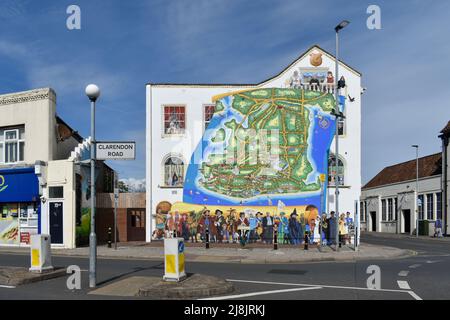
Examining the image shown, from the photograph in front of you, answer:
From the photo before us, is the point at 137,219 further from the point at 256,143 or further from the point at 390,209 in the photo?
the point at 390,209

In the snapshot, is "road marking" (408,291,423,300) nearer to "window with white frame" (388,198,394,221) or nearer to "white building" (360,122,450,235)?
"white building" (360,122,450,235)

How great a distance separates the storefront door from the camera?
74.2 ft

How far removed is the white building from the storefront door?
1210 inches

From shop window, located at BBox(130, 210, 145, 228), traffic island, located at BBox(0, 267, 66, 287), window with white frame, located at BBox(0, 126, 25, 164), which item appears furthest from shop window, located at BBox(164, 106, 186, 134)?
traffic island, located at BBox(0, 267, 66, 287)

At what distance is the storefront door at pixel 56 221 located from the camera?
22625 mm

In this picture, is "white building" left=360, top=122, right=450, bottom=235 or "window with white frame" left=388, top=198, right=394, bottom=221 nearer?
"white building" left=360, top=122, right=450, bottom=235

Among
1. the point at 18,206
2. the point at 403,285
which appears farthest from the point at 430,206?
the point at 18,206

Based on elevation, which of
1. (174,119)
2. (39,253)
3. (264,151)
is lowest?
(39,253)

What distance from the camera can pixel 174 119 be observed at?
961 inches

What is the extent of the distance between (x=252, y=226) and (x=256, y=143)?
441cm

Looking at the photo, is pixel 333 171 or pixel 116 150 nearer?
pixel 116 150

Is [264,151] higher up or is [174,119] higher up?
[174,119]
